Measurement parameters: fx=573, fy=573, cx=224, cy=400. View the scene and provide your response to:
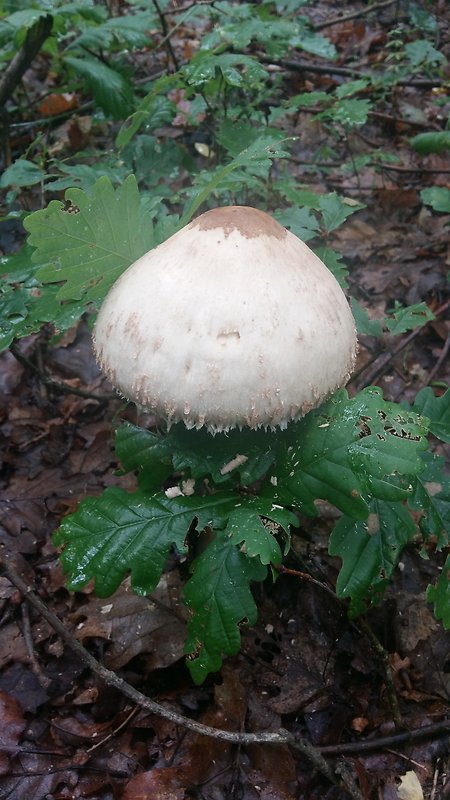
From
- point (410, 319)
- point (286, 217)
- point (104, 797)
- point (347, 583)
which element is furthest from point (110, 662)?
point (286, 217)

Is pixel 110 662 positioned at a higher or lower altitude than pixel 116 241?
lower

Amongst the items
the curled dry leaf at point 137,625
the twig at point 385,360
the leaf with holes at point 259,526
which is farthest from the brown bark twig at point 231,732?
the twig at point 385,360

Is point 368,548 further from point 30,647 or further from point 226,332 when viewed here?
point 30,647

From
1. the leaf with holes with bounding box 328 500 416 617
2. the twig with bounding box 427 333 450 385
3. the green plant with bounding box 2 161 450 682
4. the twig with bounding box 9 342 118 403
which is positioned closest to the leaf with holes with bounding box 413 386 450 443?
the green plant with bounding box 2 161 450 682

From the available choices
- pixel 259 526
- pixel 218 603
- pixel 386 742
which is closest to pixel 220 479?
pixel 259 526

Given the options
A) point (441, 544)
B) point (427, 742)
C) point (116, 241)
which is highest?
point (116, 241)

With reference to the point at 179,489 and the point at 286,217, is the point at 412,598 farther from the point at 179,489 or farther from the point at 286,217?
the point at 286,217

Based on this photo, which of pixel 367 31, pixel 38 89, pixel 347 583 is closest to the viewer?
pixel 347 583
